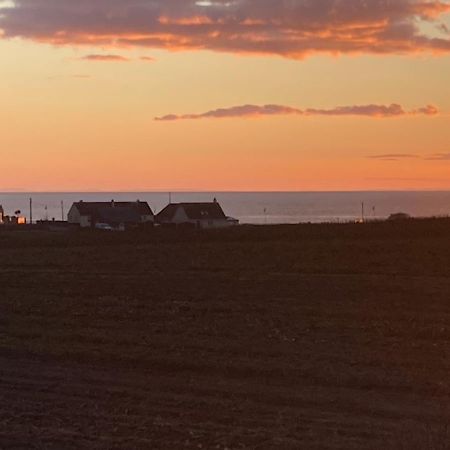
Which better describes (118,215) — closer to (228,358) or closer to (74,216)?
(74,216)

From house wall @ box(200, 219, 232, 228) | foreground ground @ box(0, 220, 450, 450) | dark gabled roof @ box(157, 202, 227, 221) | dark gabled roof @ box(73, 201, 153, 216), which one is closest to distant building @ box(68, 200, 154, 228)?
dark gabled roof @ box(73, 201, 153, 216)

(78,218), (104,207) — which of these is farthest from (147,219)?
(78,218)

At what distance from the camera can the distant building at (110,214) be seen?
83938 millimetres

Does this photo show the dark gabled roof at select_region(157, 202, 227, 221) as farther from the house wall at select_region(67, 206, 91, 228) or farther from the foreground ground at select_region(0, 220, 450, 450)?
the foreground ground at select_region(0, 220, 450, 450)

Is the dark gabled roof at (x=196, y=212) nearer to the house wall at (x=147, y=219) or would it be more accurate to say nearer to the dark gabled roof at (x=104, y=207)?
the house wall at (x=147, y=219)

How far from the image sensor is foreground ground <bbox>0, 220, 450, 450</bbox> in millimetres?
10633

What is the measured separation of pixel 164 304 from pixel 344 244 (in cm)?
1994

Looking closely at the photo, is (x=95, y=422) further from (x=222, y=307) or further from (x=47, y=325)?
(x=222, y=307)

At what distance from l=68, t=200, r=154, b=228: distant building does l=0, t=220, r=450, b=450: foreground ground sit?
5300 cm

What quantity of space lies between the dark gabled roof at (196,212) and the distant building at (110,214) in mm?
1672

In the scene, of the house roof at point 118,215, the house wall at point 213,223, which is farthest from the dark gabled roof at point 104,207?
the house wall at point 213,223

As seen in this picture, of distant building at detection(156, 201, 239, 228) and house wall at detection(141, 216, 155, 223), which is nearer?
distant building at detection(156, 201, 239, 228)

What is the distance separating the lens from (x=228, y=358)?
14.6m

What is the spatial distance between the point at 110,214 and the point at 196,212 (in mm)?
7999
